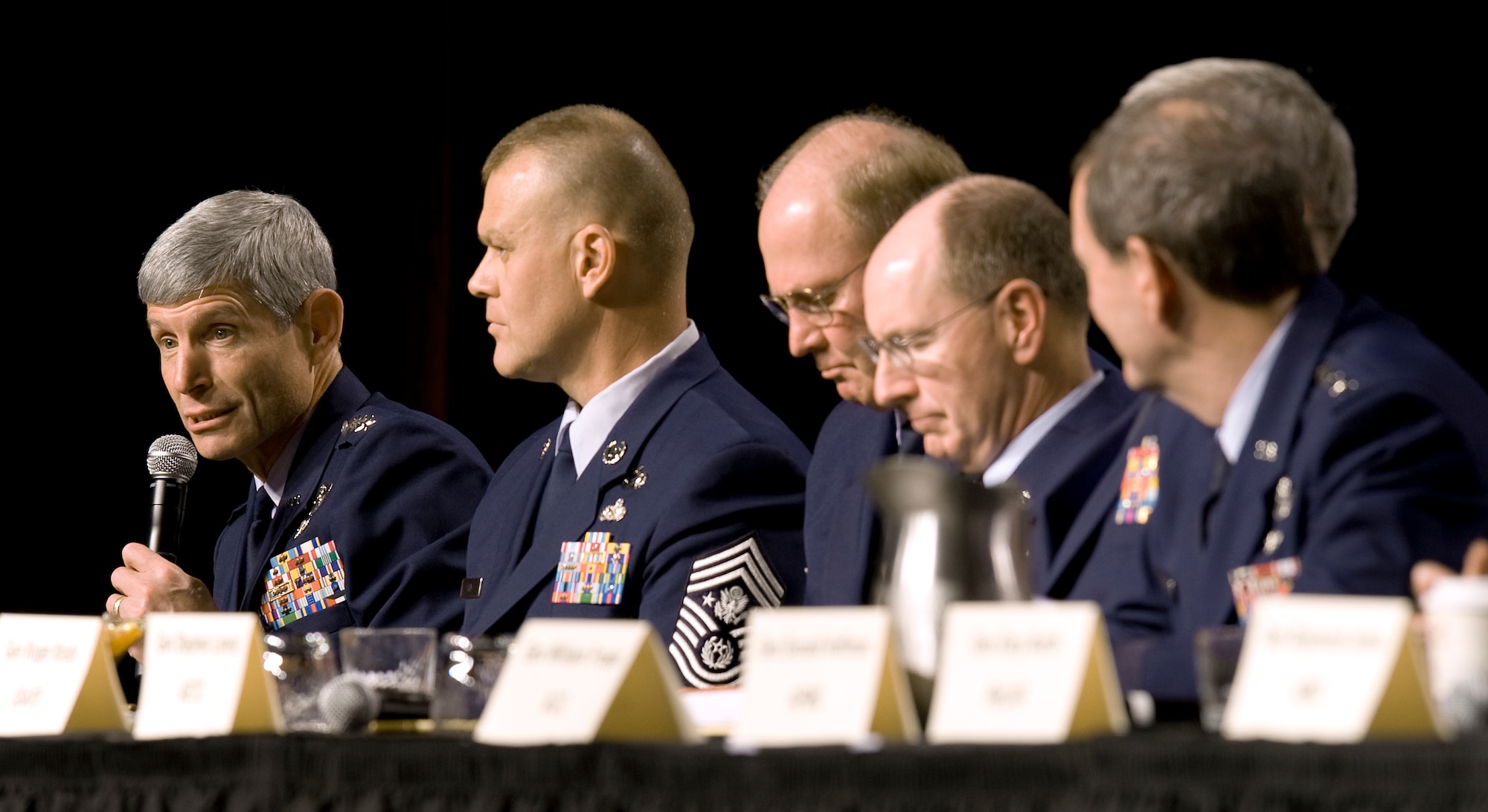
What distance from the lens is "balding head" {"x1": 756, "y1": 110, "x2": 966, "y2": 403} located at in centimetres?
258

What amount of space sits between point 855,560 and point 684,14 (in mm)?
1878

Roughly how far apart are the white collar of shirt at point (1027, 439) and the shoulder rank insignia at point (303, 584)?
122cm

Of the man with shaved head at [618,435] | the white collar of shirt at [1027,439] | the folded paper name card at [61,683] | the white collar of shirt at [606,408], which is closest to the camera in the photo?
the folded paper name card at [61,683]

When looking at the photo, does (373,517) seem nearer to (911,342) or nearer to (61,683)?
(911,342)

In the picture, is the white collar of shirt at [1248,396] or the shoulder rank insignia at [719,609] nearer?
the white collar of shirt at [1248,396]

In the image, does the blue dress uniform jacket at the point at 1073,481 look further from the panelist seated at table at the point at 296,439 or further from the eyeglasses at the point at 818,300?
the panelist seated at table at the point at 296,439

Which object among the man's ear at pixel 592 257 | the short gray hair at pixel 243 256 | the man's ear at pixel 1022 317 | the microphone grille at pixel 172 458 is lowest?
the microphone grille at pixel 172 458

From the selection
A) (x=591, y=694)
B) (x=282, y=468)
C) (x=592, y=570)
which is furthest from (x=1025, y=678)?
(x=282, y=468)

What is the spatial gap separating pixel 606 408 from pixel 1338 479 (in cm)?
148

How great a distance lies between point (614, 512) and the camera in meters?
2.52

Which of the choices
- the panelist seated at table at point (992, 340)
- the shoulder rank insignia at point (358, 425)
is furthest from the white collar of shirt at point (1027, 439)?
the shoulder rank insignia at point (358, 425)

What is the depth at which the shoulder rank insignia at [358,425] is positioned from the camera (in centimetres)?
308

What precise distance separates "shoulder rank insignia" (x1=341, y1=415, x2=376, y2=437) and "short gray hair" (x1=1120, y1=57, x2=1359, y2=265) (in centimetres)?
181

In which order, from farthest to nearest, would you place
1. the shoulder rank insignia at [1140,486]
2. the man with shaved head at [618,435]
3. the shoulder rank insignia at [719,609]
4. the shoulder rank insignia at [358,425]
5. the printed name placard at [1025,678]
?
the shoulder rank insignia at [358,425]
the man with shaved head at [618,435]
the shoulder rank insignia at [719,609]
the shoulder rank insignia at [1140,486]
the printed name placard at [1025,678]
